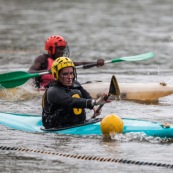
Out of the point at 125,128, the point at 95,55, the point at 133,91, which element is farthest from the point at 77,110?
the point at 95,55

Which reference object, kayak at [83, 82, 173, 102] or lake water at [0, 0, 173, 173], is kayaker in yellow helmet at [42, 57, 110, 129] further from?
kayak at [83, 82, 173, 102]

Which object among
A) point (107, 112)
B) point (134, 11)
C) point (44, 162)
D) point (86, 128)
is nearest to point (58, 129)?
point (86, 128)

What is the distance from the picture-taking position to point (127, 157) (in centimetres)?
991

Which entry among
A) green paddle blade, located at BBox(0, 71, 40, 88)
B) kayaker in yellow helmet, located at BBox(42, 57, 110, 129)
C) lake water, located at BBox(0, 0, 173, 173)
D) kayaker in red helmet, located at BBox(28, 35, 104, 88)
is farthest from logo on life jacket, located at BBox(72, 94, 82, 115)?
green paddle blade, located at BBox(0, 71, 40, 88)

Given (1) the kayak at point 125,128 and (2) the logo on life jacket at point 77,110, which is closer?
(1) the kayak at point 125,128

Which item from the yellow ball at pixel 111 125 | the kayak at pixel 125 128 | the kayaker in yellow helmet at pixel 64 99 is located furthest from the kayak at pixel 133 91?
the yellow ball at pixel 111 125

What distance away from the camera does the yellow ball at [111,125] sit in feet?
35.2

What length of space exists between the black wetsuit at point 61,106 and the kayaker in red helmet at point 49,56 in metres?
3.24

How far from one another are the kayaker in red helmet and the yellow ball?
142 inches

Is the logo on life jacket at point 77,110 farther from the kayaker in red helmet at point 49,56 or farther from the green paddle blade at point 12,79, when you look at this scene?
the green paddle blade at point 12,79

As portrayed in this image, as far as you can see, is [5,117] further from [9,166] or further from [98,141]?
[9,166]

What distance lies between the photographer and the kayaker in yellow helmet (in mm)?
10721

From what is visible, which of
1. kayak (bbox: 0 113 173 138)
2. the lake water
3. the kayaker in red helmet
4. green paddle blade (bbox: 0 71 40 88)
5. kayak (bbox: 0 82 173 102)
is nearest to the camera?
the lake water

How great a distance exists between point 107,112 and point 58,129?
100 inches
